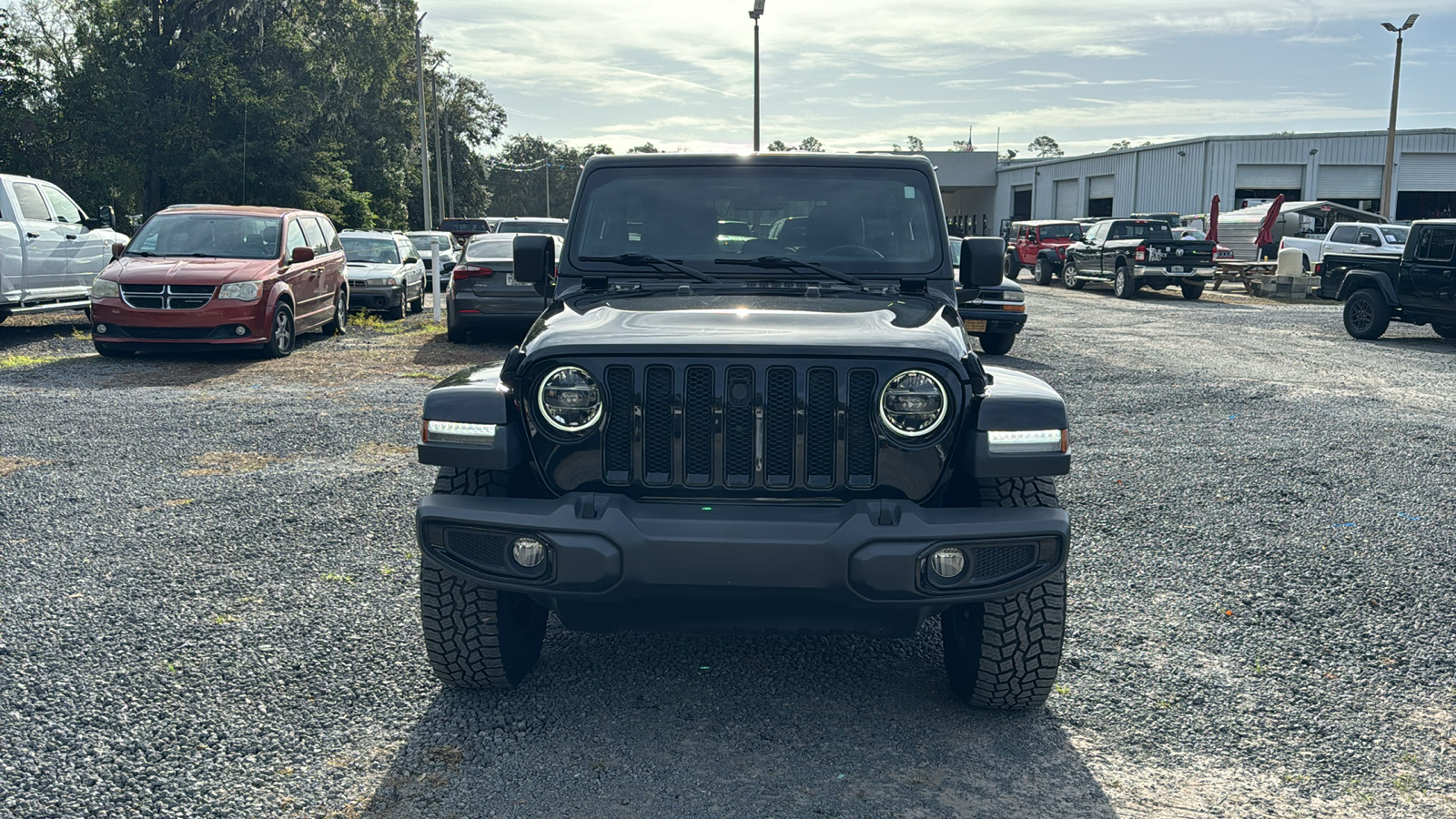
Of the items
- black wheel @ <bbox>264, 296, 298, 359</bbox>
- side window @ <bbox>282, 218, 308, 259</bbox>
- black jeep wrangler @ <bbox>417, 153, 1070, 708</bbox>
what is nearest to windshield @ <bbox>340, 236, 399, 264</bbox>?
side window @ <bbox>282, 218, 308, 259</bbox>

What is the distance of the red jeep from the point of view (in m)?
32.9

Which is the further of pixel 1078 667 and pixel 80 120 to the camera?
pixel 80 120

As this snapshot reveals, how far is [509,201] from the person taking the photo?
138125mm

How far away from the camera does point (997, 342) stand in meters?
14.5

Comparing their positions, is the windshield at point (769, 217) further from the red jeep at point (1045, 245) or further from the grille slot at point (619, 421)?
the red jeep at point (1045, 245)

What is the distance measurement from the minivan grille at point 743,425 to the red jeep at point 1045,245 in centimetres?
2980

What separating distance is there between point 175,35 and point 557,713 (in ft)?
126

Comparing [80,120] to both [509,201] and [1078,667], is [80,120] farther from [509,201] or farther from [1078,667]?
[509,201]

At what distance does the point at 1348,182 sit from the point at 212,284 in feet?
182

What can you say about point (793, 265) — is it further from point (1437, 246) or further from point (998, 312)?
point (1437, 246)

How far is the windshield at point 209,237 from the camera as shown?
43.6ft

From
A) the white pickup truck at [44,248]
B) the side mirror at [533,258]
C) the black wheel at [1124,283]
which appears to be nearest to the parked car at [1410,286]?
the black wheel at [1124,283]

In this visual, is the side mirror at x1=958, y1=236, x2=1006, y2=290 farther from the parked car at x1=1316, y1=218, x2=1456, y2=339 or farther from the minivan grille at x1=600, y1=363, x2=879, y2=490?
the parked car at x1=1316, y1=218, x2=1456, y2=339

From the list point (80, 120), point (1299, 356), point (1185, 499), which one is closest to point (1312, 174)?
point (1299, 356)
